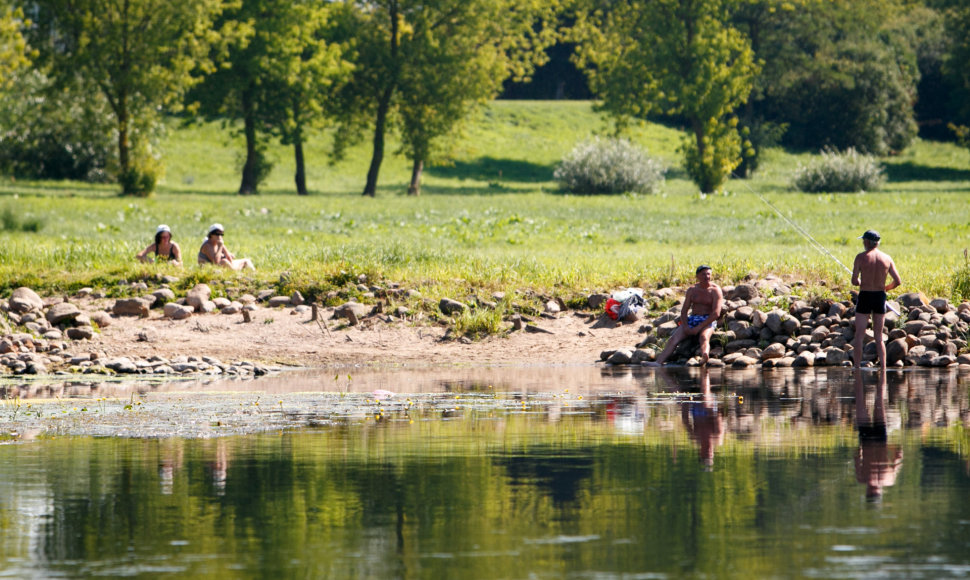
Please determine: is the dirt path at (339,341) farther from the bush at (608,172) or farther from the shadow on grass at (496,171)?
the shadow on grass at (496,171)

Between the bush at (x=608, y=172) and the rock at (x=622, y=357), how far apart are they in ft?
139

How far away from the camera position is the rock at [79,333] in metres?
20.3

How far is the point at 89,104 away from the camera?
188ft

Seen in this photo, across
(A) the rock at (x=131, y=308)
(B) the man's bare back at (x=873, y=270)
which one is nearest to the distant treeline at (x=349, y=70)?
(A) the rock at (x=131, y=308)

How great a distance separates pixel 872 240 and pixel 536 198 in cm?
3886

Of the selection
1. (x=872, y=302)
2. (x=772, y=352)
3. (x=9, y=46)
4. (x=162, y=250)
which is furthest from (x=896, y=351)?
(x=9, y=46)

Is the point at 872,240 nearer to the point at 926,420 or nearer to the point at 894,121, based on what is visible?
the point at 926,420

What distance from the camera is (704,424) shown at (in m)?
12.1

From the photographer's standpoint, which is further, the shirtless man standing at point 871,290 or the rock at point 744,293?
the rock at point 744,293

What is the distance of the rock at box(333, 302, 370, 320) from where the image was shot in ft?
71.9

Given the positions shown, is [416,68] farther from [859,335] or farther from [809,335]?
[859,335]

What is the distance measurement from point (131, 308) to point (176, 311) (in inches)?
29.0

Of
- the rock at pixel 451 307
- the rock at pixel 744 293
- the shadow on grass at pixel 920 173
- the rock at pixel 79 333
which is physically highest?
the shadow on grass at pixel 920 173

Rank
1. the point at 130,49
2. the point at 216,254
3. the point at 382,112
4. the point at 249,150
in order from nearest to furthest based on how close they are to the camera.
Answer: the point at 216,254, the point at 130,49, the point at 249,150, the point at 382,112
